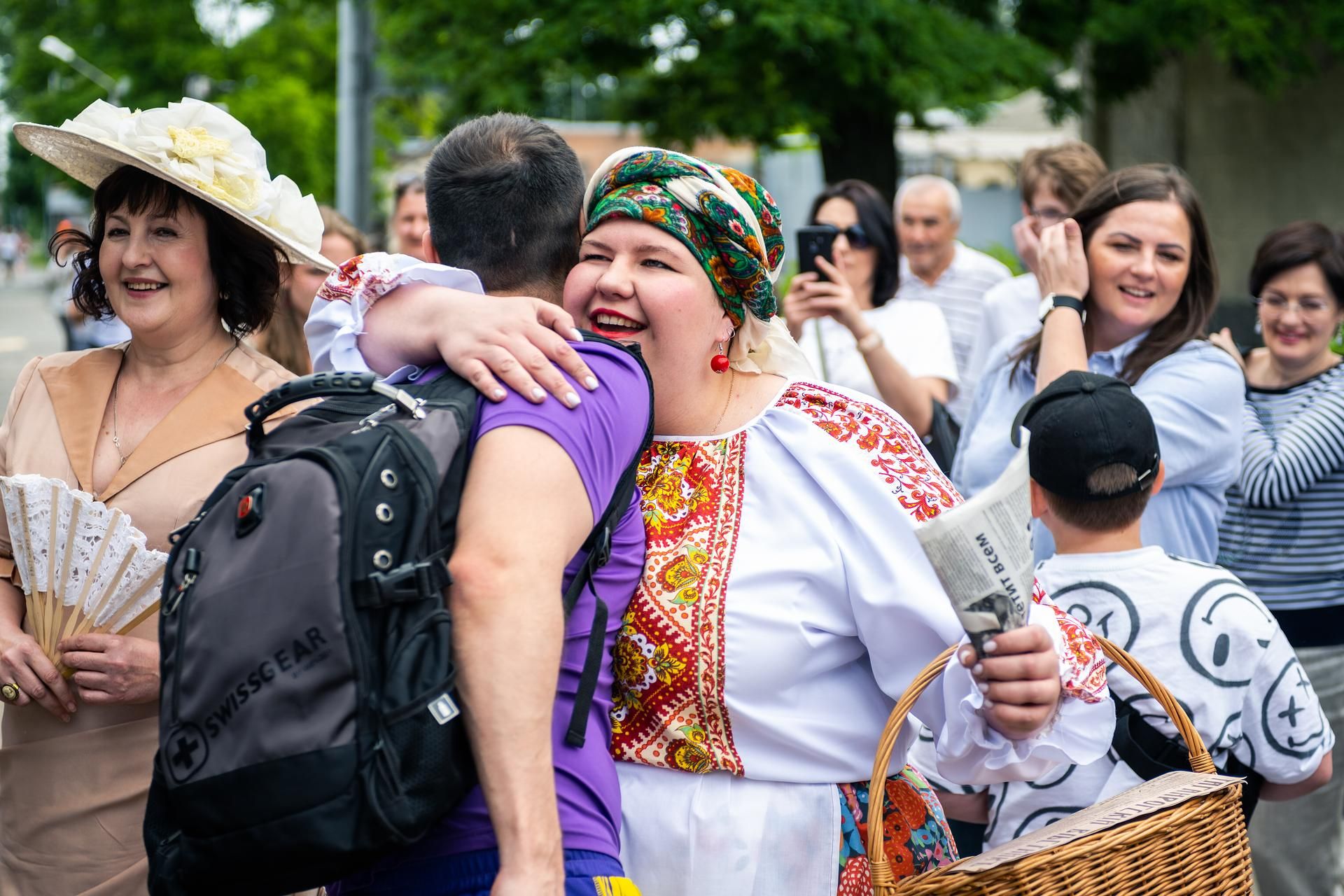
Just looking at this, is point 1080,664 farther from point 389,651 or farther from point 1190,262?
point 1190,262

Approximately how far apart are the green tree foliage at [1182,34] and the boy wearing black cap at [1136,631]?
9.41 metres

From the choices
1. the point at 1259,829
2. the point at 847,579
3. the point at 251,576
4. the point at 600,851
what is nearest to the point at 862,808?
the point at 847,579

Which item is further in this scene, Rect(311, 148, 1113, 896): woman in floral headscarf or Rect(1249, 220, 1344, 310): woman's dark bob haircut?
Rect(1249, 220, 1344, 310): woman's dark bob haircut

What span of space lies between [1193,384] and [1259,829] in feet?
4.70

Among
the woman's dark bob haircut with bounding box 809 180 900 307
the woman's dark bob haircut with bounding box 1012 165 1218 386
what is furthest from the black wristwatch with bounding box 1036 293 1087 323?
the woman's dark bob haircut with bounding box 809 180 900 307

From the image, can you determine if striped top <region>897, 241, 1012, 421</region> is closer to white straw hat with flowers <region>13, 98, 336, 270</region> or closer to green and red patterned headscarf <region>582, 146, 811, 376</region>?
white straw hat with flowers <region>13, 98, 336, 270</region>

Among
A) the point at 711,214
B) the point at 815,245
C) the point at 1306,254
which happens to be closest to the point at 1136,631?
the point at 711,214

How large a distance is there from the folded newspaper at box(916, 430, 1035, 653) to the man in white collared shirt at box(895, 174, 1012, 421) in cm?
436

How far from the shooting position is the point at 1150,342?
3525 mm

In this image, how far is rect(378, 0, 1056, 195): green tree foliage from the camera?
11.7m

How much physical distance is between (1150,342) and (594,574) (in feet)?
6.98

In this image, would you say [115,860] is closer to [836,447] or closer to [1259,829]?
[836,447]

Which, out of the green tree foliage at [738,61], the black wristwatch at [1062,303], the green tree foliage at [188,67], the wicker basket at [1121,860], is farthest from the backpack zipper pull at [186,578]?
the green tree foliage at [188,67]

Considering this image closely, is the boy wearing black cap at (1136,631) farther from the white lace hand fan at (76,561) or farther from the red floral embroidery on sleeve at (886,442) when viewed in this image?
the white lace hand fan at (76,561)
